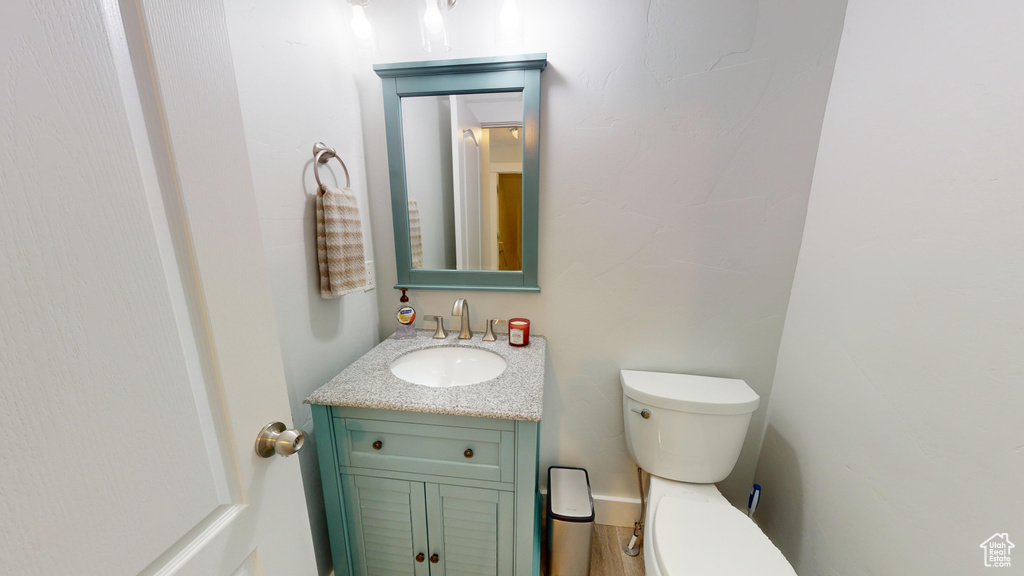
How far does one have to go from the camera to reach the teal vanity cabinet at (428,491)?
912 millimetres

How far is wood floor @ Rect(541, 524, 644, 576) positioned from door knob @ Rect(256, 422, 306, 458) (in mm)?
1207

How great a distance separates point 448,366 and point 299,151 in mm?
837

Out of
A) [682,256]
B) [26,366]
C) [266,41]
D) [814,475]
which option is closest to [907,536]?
[814,475]

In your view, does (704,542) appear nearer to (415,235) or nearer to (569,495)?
(569,495)

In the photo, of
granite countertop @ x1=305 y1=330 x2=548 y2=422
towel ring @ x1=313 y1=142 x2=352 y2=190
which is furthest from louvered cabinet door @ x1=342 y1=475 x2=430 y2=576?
towel ring @ x1=313 y1=142 x2=352 y2=190

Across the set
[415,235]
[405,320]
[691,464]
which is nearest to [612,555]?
[691,464]

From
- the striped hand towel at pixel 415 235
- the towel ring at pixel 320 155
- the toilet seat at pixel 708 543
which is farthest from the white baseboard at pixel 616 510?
the towel ring at pixel 320 155

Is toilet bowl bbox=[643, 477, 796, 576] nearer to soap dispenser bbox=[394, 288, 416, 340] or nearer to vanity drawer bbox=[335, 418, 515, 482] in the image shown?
vanity drawer bbox=[335, 418, 515, 482]

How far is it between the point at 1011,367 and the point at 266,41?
1.75 m

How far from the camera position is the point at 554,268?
4.20ft

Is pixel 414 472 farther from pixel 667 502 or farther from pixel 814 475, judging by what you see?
pixel 814 475

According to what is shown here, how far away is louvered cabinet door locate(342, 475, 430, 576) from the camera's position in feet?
3.24

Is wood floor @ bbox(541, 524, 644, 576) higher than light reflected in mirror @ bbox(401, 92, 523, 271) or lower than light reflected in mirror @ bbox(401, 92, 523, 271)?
lower

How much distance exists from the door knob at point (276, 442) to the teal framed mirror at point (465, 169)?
0.84m
